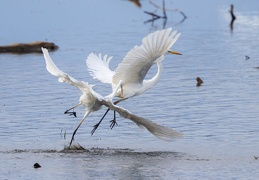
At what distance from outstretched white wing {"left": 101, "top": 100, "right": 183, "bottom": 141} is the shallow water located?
0.91 feet

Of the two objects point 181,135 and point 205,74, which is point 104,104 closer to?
point 181,135

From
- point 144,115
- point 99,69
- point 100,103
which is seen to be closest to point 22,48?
point 144,115

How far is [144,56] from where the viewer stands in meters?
14.2

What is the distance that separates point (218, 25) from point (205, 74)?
1760cm

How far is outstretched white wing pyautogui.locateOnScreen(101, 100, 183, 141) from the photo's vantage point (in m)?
13.8

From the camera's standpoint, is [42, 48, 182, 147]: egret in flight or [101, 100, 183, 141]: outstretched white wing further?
[101, 100, 183, 141]: outstretched white wing

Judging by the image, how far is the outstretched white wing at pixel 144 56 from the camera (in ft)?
44.7

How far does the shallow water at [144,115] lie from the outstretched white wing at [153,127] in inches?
10.9

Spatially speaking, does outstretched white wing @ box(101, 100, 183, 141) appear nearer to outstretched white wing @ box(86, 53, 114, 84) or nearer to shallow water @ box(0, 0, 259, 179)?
shallow water @ box(0, 0, 259, 179)

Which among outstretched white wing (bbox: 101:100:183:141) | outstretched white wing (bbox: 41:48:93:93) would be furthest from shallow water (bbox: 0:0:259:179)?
outstretched white wing (bbox: 41:48:93:93)

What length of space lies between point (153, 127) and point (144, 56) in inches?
50.0

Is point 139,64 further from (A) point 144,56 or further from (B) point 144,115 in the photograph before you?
(B) point 144,115

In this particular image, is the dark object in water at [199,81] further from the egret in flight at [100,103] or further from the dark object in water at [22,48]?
the dark object in water at [22,48]

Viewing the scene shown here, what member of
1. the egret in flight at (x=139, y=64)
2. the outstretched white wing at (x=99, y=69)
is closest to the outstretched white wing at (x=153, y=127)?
the egret in flight at (x=139, y=64)
